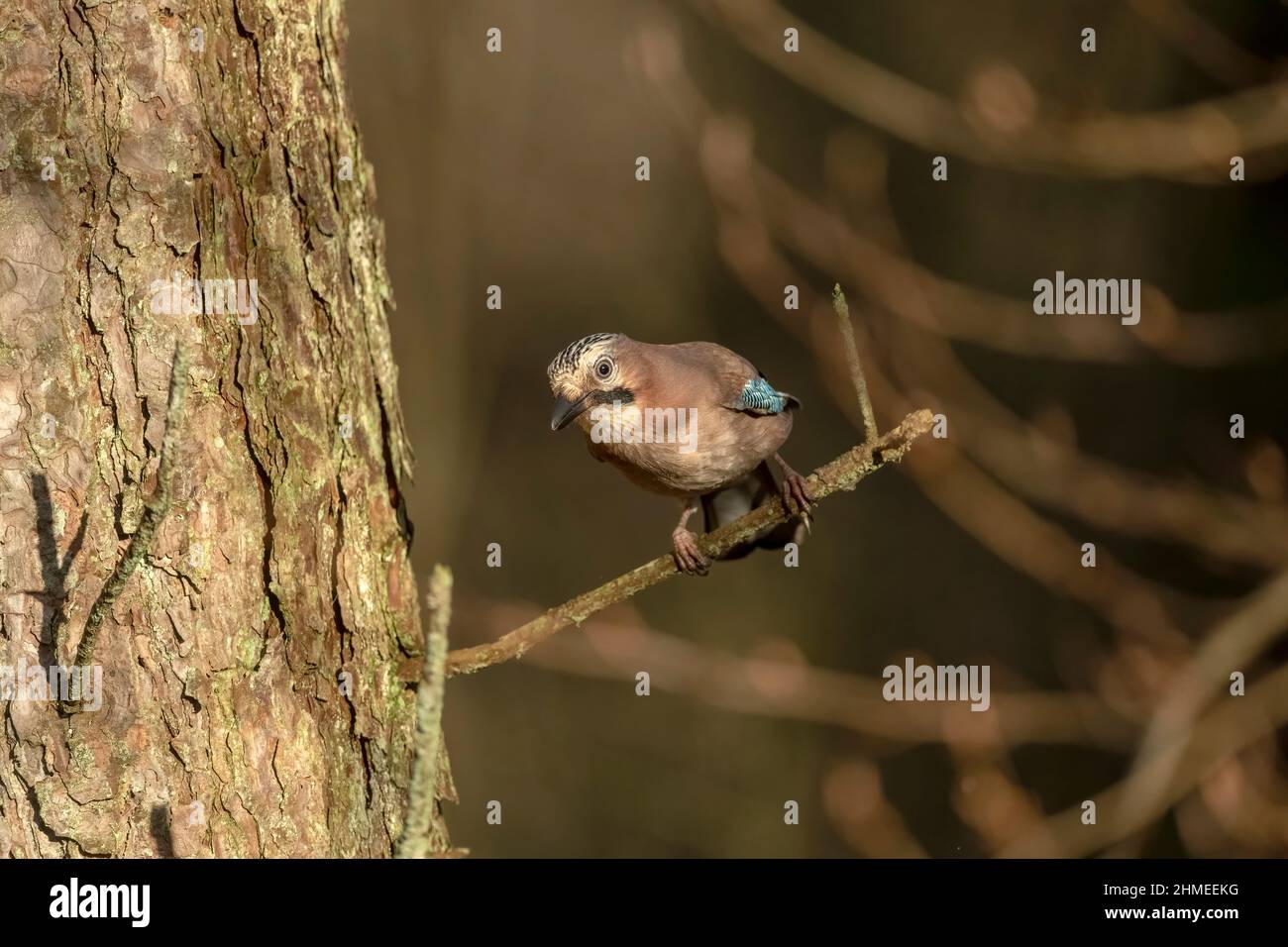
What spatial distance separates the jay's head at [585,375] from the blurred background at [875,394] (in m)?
2.28

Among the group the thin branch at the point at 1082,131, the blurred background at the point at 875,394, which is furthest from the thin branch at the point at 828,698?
the thin branch at the point at 1082,131

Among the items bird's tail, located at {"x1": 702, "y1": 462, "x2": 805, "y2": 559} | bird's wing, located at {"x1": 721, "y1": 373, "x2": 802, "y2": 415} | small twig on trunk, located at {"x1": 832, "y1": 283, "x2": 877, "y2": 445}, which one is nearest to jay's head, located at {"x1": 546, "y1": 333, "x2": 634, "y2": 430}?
bird's wing, located at {"x1": 721, "y1": 373, "x2": 802, "y2": 415}

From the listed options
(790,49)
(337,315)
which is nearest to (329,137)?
(337,315)

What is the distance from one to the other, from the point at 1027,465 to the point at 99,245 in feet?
13.3

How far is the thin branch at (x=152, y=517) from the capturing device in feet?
6.42

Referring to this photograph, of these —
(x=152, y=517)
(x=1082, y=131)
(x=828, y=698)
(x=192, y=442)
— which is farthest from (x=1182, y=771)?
(x=152, y=517)

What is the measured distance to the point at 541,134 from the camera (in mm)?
7809

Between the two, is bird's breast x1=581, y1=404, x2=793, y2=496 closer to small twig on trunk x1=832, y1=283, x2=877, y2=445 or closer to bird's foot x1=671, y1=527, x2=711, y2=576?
bird's foot x1=671, y1=527, x2=711, y2=576

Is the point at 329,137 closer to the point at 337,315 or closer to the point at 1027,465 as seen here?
the point at 337,315

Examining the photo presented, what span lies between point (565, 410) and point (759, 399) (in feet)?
2.34

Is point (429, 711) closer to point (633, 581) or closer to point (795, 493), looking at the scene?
point (633, 581)

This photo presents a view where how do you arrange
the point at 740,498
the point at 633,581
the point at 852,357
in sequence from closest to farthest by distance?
the point at 852,357, the point at 633,581, the point at 740,498

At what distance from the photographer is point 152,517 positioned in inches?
86.4

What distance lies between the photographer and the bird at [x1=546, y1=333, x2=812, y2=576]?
142 inches
